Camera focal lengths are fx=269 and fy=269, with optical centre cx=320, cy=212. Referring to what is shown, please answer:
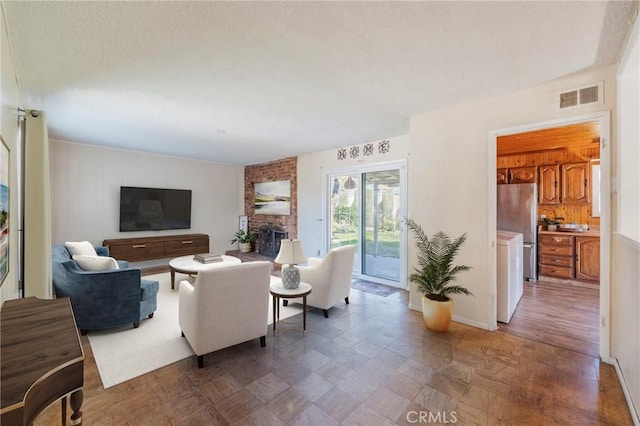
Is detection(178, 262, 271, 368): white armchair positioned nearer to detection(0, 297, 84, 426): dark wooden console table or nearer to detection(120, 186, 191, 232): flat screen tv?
detection(0, 297, 84, 426): dark wooden console table

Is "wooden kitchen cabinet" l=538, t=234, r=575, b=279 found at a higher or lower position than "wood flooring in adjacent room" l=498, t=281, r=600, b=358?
higher

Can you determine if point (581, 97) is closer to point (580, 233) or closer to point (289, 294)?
point (580, 233)

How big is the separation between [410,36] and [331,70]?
71 cm

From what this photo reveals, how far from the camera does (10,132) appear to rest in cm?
206

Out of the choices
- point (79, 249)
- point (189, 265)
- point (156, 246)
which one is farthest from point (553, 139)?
point (156, 246)

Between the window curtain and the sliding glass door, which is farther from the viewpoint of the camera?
the sliding glass door

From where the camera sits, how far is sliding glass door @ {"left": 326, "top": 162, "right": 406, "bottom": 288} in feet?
15.1

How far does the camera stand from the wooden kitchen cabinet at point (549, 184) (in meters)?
4.86

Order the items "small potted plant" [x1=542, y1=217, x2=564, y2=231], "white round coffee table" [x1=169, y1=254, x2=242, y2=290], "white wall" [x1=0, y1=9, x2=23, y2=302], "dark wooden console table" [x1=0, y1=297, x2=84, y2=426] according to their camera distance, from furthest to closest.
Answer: "small potted plant" [x1=542, y1=217, x2=564, y2=231] → "white round coffee table" [x1=169, y1=254, x2=242, y2=290] → "white wall" [x1=0, y1=9, x2=23, y2=302] → "dark wooden console table" [x1=0, y1=297, x2=84, y2=426]

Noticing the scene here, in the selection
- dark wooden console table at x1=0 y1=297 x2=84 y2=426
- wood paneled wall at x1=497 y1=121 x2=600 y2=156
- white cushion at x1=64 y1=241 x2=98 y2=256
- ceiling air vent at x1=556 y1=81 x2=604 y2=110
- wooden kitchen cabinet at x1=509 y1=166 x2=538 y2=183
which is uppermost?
wood paneled wall at x1=497 y1=121 x2=600 y2=156

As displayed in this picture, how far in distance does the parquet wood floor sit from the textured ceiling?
252cm

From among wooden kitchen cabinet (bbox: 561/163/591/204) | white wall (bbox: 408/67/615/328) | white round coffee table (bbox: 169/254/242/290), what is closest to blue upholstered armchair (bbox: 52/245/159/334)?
white round coffee table (bbox: 169/254/242/290)

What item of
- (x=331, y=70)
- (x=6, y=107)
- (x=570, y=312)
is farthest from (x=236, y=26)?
(x=570, y=312)

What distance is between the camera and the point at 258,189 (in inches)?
282
